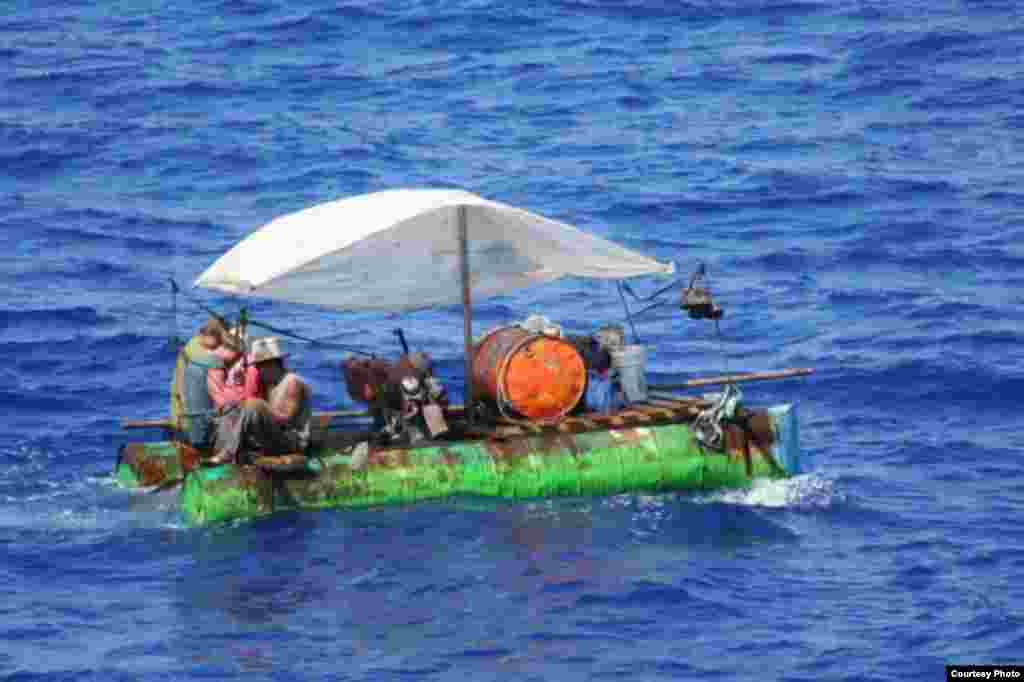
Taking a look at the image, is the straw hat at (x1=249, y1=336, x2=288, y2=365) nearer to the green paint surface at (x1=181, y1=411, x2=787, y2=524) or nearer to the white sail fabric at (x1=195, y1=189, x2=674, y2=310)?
the white sail fabric at (x1=195, y1=189, x2=674, y2=310)

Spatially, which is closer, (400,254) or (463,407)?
(400,254)

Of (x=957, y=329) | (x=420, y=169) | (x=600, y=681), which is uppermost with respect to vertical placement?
(x=420, y=169)

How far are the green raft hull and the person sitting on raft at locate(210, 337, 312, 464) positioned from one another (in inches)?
11.4

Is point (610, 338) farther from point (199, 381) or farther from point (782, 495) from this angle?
point (199, 381)

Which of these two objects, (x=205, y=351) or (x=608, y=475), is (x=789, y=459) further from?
(x=205, y=351)

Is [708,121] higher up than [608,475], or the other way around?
[708,121]

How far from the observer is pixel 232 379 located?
2288 cm

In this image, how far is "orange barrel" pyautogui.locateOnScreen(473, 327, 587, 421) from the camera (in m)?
22.9

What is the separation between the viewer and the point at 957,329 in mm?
29844

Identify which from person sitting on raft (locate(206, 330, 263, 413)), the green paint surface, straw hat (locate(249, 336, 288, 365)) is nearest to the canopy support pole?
the green paint surface

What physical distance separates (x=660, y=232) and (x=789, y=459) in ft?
42.9

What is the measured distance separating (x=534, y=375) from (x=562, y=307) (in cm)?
895

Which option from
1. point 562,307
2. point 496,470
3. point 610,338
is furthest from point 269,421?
point 562,307

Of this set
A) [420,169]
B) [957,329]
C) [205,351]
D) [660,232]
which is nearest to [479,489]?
[205,351]
